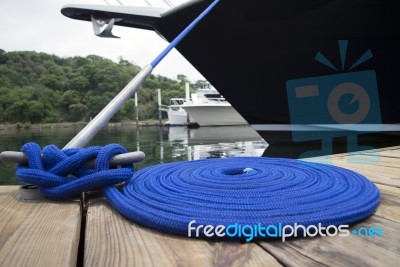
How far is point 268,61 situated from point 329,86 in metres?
0.84

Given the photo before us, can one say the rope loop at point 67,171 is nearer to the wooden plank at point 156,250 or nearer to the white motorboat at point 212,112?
the wooden plank at point 156,250

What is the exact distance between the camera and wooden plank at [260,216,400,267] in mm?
579

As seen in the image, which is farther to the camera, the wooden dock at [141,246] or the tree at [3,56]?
the tree at [3,56]

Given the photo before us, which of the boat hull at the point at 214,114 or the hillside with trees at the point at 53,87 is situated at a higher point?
the hillside with trees at the point at 53,87

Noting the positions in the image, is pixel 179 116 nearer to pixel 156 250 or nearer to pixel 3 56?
pixel 156 250

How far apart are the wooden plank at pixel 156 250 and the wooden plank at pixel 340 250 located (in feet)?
0.12

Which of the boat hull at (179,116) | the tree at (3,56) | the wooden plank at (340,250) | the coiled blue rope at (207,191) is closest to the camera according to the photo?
the wooden plank at (340,250)

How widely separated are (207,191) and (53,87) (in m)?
45.6

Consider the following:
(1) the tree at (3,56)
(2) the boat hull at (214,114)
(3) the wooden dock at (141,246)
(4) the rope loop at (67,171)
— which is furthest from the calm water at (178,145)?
(1) the tree at (3,56)

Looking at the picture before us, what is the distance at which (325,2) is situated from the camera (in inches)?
138

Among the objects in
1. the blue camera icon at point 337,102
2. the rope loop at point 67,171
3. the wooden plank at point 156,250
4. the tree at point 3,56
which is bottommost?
the wooden plank at point 156,250

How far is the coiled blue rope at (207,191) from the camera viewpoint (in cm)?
72

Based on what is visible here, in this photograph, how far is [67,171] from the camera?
0.92m

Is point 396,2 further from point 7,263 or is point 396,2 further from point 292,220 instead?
point 7,263
